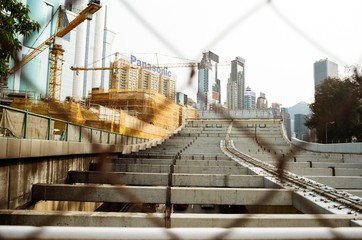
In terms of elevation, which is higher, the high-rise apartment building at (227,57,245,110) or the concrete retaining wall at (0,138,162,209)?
the high-rise apartment building at (227,57,245,110)

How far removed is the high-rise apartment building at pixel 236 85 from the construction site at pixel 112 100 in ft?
0.87

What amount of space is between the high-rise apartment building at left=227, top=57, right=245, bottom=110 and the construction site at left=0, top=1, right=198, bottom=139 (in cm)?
26

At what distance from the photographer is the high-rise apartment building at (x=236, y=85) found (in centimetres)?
136

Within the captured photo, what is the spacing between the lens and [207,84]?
48.1 inches

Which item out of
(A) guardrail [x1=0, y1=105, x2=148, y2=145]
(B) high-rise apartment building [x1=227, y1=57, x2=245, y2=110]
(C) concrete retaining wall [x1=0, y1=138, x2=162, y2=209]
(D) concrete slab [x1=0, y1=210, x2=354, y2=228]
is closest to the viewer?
(B) high-rise apartment building [x1=227, y1=57, x2=245, y2=110]

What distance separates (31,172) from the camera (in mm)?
4613

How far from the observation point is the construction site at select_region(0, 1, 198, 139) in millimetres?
1688

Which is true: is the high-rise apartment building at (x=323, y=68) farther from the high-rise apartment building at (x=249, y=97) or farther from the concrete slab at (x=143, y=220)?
the concrete slab at (x=143, y=220)

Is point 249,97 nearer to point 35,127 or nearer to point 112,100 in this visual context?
point 35,127

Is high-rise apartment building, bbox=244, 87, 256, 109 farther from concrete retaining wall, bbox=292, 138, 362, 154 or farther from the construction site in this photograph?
concrete retaining wall, bbox=292, 138, 362, 154

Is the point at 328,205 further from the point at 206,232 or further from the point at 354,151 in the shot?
the point at 354,151

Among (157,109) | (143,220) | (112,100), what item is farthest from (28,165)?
(112,100)

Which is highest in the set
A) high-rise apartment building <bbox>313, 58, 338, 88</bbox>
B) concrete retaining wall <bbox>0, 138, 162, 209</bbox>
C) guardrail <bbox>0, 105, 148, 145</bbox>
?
high-rise apartment building <bbox>313, 58, 338, 88</bbox>

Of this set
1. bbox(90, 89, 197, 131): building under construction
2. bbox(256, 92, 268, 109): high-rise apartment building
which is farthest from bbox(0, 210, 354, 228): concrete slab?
bbox(256, 92, 268, 109): high-rise apartment building
